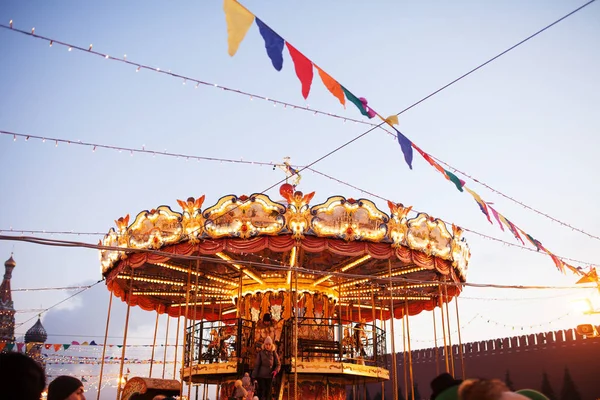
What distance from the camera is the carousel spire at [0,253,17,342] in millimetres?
48891

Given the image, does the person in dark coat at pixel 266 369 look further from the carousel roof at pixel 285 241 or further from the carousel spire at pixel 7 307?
the carousel spire at pixel 7 307

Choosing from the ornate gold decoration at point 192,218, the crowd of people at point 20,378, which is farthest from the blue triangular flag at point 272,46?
the ornate gold decoration at point 192,218

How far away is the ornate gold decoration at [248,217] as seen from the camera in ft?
38.1

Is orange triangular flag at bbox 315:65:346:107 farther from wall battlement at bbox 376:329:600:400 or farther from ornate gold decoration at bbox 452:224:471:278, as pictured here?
wall battlement at bbox 376:329:600:400

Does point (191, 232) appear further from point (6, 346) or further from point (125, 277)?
point (6, 346)

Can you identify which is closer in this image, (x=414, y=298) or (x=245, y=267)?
(x=245, y=267)

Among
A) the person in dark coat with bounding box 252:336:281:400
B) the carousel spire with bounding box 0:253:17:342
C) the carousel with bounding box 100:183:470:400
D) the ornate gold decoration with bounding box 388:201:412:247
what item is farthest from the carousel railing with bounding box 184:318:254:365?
the carousel spire with bounding box 0:253:17:342

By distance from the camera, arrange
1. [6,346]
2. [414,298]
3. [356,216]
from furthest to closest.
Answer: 1. [6,346]
2. [414,298]
3. [356,216]

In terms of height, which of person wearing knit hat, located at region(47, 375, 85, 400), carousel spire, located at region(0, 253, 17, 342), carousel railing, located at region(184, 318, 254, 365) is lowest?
person wearing knit hat, located at region(47, 375, 85, 400)

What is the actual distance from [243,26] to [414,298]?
45.6 feet

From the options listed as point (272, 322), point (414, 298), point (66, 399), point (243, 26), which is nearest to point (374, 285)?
point (414, 298)

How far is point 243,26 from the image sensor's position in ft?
17.0

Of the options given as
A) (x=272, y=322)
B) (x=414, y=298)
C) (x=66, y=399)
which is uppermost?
(x=414, y=298)

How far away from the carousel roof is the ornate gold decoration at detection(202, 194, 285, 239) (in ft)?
0.06
